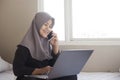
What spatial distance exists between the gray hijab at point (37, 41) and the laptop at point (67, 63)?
0.77 feet

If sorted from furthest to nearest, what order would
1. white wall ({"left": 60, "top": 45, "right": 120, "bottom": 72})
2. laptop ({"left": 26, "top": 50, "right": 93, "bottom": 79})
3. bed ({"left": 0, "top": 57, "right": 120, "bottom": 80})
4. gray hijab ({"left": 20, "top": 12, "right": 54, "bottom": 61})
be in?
white wall ({"left": 60, "top": 45, "right": 120, "bottom": 72})
bed ({"left": 0, "top": 57, "right": 120, "bottom": 80})
gray hijab ({"left": 20, "top": 12, "right": 54, "bottom": 61})
laptop ({"left": 26, "top": 50, "right": 93, "bottom": 79})

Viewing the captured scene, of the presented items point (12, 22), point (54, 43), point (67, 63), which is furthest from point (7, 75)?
point (67, 63)

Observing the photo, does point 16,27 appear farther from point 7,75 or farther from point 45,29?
point 45,29

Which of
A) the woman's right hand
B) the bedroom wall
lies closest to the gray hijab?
the woman's right hand

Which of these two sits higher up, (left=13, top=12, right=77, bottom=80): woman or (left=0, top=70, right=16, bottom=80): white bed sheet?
(left=13, top=12, right=77, bottom=80): woman

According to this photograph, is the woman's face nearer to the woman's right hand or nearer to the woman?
the woman

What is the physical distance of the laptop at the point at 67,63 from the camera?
171 centimetres

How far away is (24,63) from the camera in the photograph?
1.92 meters

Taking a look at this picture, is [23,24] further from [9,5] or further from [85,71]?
[85,71]

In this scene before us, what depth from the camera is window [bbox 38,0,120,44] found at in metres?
2.94

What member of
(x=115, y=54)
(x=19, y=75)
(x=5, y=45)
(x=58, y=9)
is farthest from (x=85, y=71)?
(x=19, y=75)

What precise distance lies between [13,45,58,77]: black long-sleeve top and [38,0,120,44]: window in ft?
3.43

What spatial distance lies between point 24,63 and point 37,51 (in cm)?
16

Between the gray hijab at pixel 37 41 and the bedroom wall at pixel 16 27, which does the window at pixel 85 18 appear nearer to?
the bedroom wall at pixel 16 27
